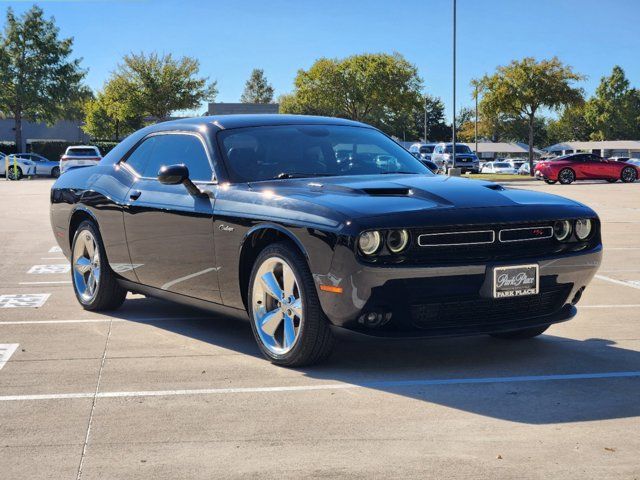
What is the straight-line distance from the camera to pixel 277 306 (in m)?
5.77

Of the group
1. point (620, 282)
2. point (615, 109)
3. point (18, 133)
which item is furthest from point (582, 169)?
point (615, 109)

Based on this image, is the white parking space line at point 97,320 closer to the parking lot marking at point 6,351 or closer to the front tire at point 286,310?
the parking lot marking at point 6,351

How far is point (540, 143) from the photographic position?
16425 cm

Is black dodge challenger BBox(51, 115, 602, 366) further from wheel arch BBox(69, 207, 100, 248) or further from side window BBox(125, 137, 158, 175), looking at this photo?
wheel arch BBox(69, 207, 100, 248)

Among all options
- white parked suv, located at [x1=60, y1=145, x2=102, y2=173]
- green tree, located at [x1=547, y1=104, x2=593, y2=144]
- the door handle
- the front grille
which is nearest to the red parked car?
white parked suv, located at [x1=60, y1=145, x2=102, y2=173]

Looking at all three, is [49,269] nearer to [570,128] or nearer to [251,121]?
[251,121]

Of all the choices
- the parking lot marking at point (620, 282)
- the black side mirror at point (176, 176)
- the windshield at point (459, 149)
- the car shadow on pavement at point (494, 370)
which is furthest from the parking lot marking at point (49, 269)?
the windshield at point (459, 149)

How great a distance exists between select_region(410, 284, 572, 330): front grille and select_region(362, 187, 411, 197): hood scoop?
2.36 ft

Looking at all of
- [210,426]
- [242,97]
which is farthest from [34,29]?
[242,97]

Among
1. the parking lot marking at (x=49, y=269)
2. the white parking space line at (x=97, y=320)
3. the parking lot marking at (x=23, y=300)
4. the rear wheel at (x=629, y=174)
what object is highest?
the white parking space line at (x=97, y=320)

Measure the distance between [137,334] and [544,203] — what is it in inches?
120

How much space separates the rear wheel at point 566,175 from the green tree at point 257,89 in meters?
120

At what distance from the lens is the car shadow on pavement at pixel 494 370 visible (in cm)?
480

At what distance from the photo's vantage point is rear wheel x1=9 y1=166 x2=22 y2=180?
50.2 meters
